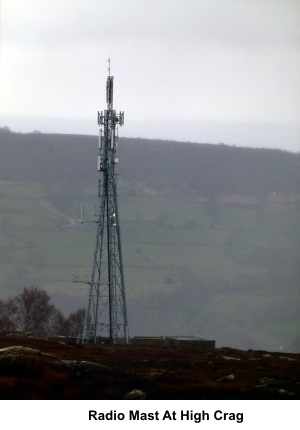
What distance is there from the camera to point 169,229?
95.4 m

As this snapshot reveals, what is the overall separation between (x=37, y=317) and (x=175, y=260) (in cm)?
2657

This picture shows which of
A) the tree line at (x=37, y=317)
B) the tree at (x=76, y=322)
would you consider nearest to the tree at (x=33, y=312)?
the tree line at (x=37, y=317)

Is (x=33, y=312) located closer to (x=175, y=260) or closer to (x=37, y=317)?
(x=37, y=317)

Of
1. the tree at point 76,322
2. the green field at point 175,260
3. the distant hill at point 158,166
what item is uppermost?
the distant hill at point 158,166

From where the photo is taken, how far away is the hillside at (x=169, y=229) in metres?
74.6

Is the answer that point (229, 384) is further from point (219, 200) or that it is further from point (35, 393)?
point (219, 200)

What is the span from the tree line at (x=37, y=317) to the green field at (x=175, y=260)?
9.60ft

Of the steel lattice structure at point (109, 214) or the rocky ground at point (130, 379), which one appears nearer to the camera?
the rocky ground at point (130, 379)

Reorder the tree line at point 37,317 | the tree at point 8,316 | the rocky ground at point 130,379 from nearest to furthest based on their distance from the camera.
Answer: the rocky ground at point 130,379 < the tree line at point 37,317 < the tree at point 8,316

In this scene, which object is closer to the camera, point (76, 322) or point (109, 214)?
point (109, 214)

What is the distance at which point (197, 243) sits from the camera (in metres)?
94.4

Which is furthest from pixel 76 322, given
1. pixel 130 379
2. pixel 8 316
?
pixel 130 379

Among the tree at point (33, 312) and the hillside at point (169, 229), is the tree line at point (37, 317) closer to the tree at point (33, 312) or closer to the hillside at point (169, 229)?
the tree at point (33, 312)
